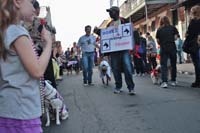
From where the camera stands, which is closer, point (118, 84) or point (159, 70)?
point (118, 84)

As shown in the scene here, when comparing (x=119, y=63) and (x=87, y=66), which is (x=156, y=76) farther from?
(x=87, y=66)

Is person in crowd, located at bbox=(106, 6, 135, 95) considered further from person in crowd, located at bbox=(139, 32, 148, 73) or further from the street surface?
person in crowd, located at bbox=(139, 32, 148, 73)

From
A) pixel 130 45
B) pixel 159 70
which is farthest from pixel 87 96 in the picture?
pixel 159 70

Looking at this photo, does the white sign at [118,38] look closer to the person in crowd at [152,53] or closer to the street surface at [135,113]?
the street surface at [135,113]

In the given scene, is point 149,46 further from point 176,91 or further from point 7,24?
point 7,24

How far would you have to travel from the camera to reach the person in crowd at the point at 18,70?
2695mm

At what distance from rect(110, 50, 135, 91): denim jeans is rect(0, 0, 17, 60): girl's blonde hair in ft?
25.2

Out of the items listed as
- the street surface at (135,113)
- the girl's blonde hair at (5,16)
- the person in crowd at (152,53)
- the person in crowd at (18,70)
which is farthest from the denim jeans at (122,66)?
the person in crowd at (152,53)

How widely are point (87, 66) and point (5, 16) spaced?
12.4 m

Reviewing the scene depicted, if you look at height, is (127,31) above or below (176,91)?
above

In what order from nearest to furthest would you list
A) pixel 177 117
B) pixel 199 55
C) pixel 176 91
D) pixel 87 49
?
pixel 177 117 → pixel 176 91 → pixel 199 55 → pixel 87 49

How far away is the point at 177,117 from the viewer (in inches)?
283

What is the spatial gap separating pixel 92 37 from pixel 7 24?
1244 centimetres

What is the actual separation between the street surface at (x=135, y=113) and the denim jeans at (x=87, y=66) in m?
4.02
